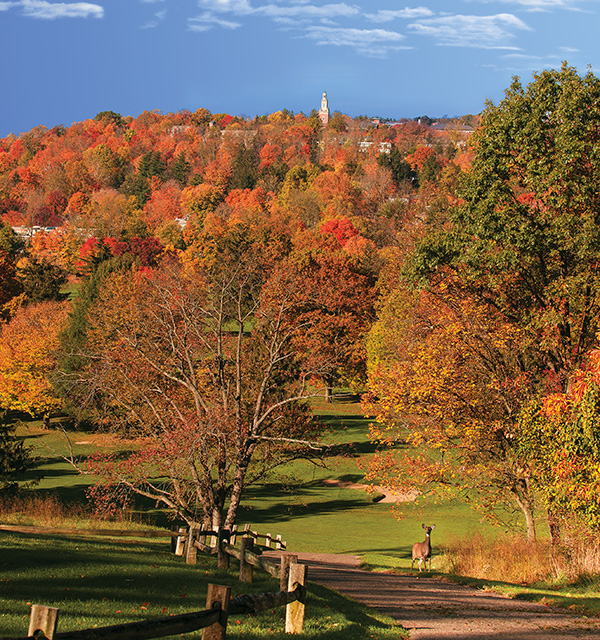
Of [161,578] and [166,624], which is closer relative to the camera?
[166,624]

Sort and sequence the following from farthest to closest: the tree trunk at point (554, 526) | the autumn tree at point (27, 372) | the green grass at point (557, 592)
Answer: the autumn tree at point (27, 372), the tree trunk at point (554, 526), the green grass at point (557, 592)

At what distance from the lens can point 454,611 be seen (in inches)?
531

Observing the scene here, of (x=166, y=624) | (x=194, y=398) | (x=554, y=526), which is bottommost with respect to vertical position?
(x=166, y=624)

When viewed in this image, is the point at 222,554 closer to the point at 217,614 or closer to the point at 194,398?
the point at 217,614

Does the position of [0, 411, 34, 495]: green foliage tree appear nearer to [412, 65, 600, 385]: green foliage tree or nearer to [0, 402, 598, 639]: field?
[0, 402, 598, 639]: field

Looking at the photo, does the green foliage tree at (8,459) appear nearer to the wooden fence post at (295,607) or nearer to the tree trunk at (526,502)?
the tree trunk at (526,502)

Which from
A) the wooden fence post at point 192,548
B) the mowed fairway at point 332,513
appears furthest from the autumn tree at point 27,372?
the wooden fence post at point 192,548

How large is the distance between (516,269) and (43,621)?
68.2 feet

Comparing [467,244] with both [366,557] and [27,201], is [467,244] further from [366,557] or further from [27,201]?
[27,201]

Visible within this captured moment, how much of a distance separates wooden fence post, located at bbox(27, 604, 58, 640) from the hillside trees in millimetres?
17650

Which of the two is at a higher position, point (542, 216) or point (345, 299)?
point (345, 299)

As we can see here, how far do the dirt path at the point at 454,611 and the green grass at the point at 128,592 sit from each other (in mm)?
957

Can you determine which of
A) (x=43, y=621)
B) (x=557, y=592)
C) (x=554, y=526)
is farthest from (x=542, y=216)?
(x=43, y=621)

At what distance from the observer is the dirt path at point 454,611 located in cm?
1141
